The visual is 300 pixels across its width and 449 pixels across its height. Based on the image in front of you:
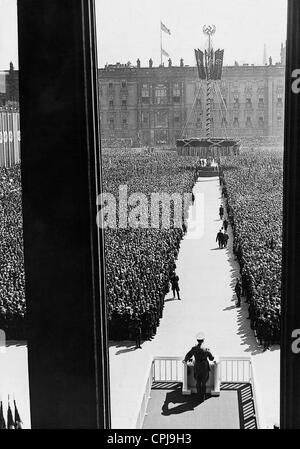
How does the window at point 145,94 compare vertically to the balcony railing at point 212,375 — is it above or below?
above

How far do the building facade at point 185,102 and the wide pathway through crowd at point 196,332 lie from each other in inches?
1150

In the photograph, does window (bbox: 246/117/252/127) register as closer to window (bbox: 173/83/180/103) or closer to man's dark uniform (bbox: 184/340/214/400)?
window (bbox: 173/83/180/103)

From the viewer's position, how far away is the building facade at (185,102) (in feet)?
151

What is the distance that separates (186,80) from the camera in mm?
47219

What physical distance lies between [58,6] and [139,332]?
22.8 ft

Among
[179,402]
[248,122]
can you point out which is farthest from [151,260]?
[248,122]

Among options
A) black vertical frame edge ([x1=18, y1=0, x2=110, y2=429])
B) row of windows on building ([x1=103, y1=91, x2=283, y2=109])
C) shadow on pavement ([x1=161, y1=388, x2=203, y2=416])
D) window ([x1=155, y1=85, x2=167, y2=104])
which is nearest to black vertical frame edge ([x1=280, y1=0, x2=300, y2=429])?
black vertical frame edge ([x1=18, y1=0, x2=110, y2=429])

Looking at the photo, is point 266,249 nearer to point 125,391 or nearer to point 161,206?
point 125,391

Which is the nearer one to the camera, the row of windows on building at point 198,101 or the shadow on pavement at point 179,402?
the shadow on pavement at point 179,402

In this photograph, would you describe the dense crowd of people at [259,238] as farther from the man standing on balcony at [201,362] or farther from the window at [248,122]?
the window at [248,122]

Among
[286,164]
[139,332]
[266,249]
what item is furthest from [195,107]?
[286,164]

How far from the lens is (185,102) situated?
49188 mm

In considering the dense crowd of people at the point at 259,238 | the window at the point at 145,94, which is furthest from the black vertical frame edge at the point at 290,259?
the window at the point at 145,94

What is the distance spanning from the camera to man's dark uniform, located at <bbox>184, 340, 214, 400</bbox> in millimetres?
6809
